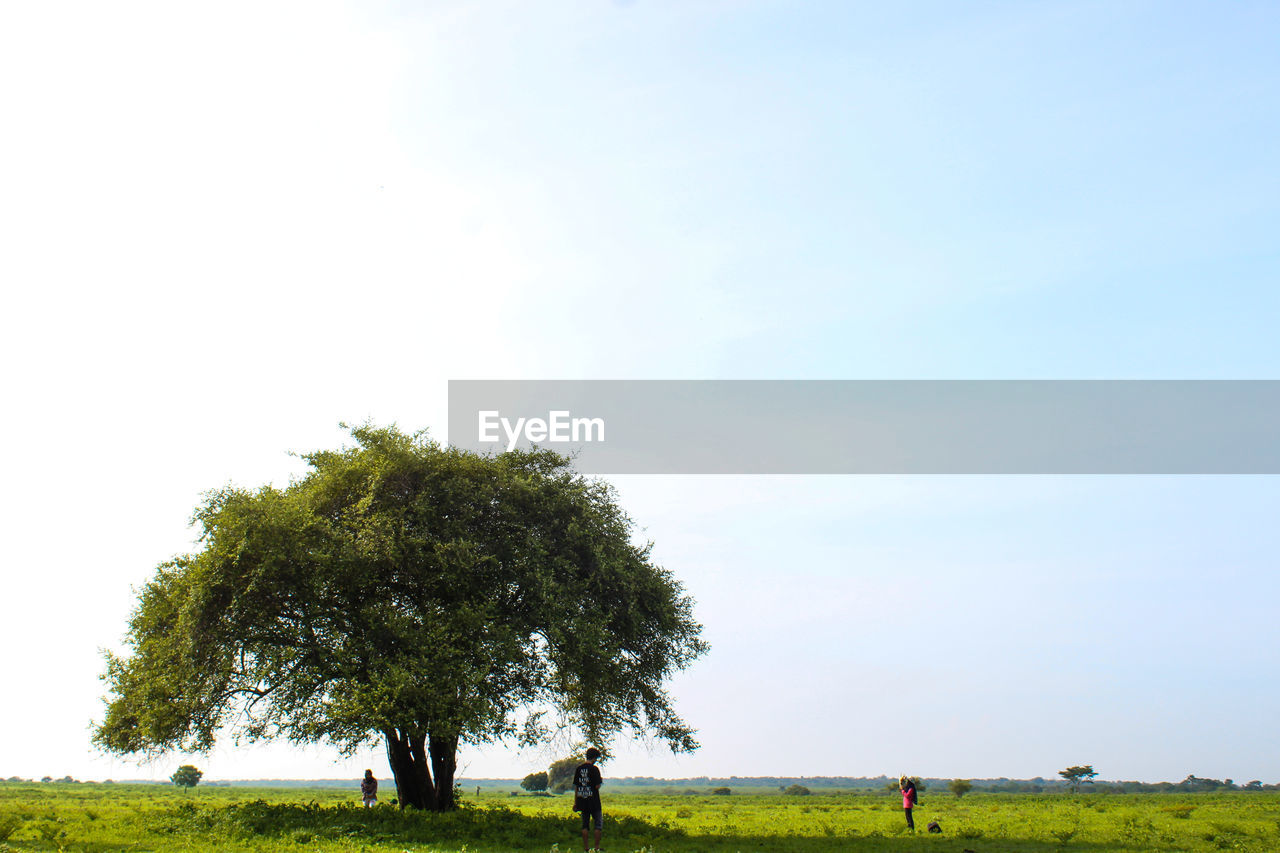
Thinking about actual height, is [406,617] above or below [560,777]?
above

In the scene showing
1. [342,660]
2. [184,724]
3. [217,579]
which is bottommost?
[184,724]

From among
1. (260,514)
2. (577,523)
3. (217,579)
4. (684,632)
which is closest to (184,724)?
(217,579)

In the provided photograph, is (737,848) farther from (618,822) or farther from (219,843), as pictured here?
(219,843)

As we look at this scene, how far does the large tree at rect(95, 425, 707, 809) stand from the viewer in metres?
31.1

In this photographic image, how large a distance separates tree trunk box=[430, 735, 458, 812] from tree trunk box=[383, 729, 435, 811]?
27cm

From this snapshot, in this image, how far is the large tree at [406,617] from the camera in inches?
1224

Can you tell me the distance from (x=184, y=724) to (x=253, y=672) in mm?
3773

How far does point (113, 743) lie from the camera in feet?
113

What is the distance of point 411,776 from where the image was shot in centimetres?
3541

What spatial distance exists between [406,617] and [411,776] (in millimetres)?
7726

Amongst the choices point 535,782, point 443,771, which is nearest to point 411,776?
point 443,771

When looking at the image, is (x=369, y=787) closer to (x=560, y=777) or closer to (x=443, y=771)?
(x=443, y=771)

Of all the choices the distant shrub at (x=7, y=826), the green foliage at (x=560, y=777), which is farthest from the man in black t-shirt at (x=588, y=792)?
the green foliage at (x=560, y=777)

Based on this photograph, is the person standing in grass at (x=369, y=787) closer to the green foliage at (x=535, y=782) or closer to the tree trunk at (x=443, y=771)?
the tree trunk at (x=443, y=771)
